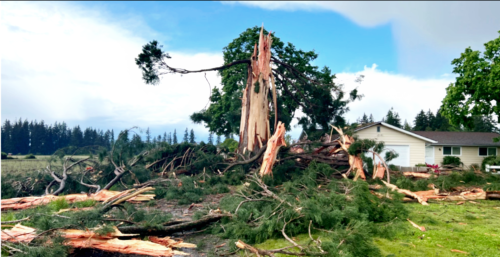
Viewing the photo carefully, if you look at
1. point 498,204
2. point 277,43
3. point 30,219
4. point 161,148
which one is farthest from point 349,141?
point 277,43

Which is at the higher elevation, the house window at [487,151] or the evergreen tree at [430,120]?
the evergreen tree at [430,120]

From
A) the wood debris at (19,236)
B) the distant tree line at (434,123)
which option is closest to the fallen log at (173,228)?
the wood debris at (19,236)

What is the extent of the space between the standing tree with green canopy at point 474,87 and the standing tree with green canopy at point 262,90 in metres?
6.02

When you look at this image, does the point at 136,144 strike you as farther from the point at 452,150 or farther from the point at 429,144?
the point at 452,150

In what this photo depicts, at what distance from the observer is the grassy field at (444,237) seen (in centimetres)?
434

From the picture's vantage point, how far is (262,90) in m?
13.4

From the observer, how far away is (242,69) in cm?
1920

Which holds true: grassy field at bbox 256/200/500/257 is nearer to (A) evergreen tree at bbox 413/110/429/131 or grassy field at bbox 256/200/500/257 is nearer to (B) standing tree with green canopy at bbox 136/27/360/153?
(B) standing tree with green canopy at bbox 136/27/360/153

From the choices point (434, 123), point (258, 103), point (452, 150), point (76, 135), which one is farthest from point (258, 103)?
point (434, 123)

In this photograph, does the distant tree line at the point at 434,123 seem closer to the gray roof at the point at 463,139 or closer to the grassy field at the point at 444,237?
the gray roof at the point at 463,139

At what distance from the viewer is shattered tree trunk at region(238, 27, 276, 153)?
43.6 ft

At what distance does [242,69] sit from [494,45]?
12755mm

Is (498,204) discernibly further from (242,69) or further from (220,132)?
(220,132)

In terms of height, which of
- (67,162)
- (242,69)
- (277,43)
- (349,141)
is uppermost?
(277,43)
